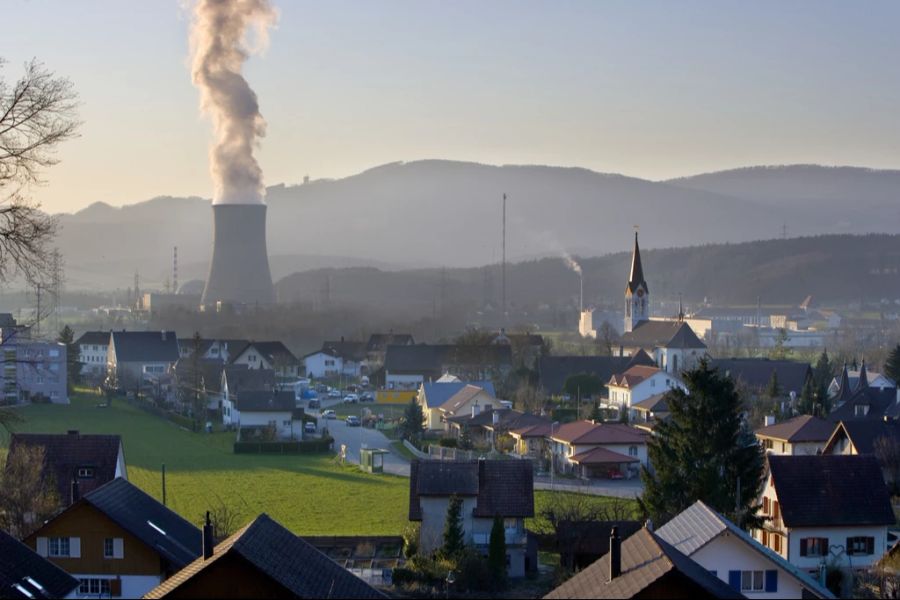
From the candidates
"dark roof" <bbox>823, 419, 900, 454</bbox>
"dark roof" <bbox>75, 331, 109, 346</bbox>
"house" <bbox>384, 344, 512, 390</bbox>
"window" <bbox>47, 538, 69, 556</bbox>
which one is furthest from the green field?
"dark roof" <bbox>75, 331, 109, 346</bbox>

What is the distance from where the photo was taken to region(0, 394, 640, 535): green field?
25.0 meters

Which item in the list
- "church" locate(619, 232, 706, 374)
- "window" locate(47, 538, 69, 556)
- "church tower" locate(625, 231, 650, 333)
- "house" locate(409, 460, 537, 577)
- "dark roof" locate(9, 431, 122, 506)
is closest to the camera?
"window" locate(47, 538, 69, 556)

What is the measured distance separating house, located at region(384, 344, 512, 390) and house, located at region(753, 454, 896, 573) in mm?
32629

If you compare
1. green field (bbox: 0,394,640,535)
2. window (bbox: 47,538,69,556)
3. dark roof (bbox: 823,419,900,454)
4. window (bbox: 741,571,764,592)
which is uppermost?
dark roof (bbox: 823,419,900,454)

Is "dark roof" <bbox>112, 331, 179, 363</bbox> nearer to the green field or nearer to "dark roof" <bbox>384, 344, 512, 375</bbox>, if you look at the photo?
"dark roof" <bbox>384, 344, 512, 375</bbox>

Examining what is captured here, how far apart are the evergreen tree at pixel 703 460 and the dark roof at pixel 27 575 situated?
9872 mm

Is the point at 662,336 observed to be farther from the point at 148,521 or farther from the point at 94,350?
the point at 148,521

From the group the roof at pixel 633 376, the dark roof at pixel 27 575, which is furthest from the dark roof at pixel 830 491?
the roof at pixel 633 376

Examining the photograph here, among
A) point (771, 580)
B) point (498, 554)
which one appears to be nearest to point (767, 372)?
point (498, 554)

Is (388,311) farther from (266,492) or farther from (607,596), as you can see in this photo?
(607,596)

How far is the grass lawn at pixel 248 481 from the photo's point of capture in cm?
2508

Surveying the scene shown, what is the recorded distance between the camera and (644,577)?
11.8 metres

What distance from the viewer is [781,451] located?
3112 cm

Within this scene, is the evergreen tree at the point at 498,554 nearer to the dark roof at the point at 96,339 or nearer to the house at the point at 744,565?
the house at the point at 744,565
